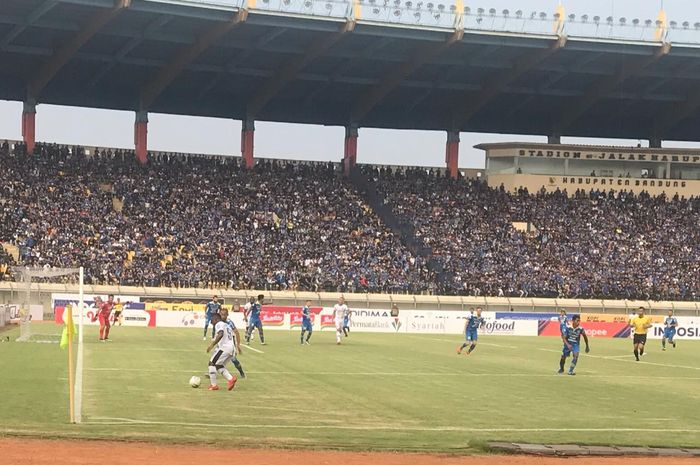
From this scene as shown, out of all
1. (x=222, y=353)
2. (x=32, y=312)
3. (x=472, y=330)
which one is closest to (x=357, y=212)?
(x=32, y=312)

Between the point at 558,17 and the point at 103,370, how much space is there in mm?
49683

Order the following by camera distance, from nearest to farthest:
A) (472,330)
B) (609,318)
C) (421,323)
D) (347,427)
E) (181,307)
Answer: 1. (347,427)
2. (472,330)
3. (181,307)
4. (421,323)
5. (609,318)

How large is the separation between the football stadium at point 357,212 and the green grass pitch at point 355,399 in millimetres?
343

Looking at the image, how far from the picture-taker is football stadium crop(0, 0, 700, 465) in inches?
1623

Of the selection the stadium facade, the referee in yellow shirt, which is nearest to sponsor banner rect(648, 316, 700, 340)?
the stadium facade

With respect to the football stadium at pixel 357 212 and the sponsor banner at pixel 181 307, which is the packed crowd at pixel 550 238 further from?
the sponsor banner at pixel 181 307

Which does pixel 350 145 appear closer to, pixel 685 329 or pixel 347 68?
pixel 347 68

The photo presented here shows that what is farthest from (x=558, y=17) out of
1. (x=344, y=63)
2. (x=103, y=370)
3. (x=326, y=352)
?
(x=103, y=370)

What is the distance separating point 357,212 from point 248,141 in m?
11.1

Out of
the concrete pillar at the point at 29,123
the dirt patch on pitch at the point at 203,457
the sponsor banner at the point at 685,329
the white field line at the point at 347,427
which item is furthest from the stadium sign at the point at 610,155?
the dirt patch on pitch at the point at 203,457

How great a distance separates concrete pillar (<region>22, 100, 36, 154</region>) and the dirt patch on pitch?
6050cm

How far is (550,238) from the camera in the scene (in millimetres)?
77000

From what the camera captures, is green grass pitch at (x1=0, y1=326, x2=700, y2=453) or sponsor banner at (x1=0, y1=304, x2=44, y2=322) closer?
green grass pitch at (x1=0, y1=326, x2=700, y2=453)

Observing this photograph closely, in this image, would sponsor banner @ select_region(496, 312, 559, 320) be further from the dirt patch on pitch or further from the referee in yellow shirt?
the dirt patch on pitch
